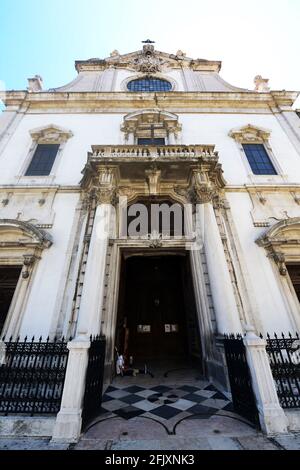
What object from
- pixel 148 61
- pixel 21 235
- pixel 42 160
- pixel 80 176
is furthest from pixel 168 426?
pixel 148 61

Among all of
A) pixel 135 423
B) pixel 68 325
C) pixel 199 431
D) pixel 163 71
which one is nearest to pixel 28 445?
pixel 135 423

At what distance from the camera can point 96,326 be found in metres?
5.31

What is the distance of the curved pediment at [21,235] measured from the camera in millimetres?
6926

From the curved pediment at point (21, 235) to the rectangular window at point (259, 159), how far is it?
903 cm

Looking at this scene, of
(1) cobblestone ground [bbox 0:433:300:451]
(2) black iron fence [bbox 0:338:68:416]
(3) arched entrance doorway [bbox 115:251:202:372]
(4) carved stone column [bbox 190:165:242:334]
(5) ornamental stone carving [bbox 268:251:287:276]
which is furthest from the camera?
(3) arched entrance doorway [bbox 115:251:202:372]

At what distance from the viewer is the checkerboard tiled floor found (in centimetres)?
378

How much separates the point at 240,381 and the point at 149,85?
16.0m

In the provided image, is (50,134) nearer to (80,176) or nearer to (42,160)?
(42,160)

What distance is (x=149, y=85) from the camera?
542 inches

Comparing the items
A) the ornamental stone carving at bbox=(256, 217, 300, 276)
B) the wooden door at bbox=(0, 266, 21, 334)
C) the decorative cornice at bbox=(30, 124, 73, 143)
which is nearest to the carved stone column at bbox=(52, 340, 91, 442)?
the wooden door at bbox=(0, 266, 21, 334)

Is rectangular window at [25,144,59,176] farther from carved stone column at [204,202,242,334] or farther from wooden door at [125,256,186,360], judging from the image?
carved stone column at [204,202,242,334]

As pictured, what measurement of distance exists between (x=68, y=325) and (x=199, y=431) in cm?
410

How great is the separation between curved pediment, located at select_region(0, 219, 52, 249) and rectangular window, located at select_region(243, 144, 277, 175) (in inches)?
355

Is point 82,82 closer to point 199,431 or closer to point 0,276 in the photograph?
point 0,276
